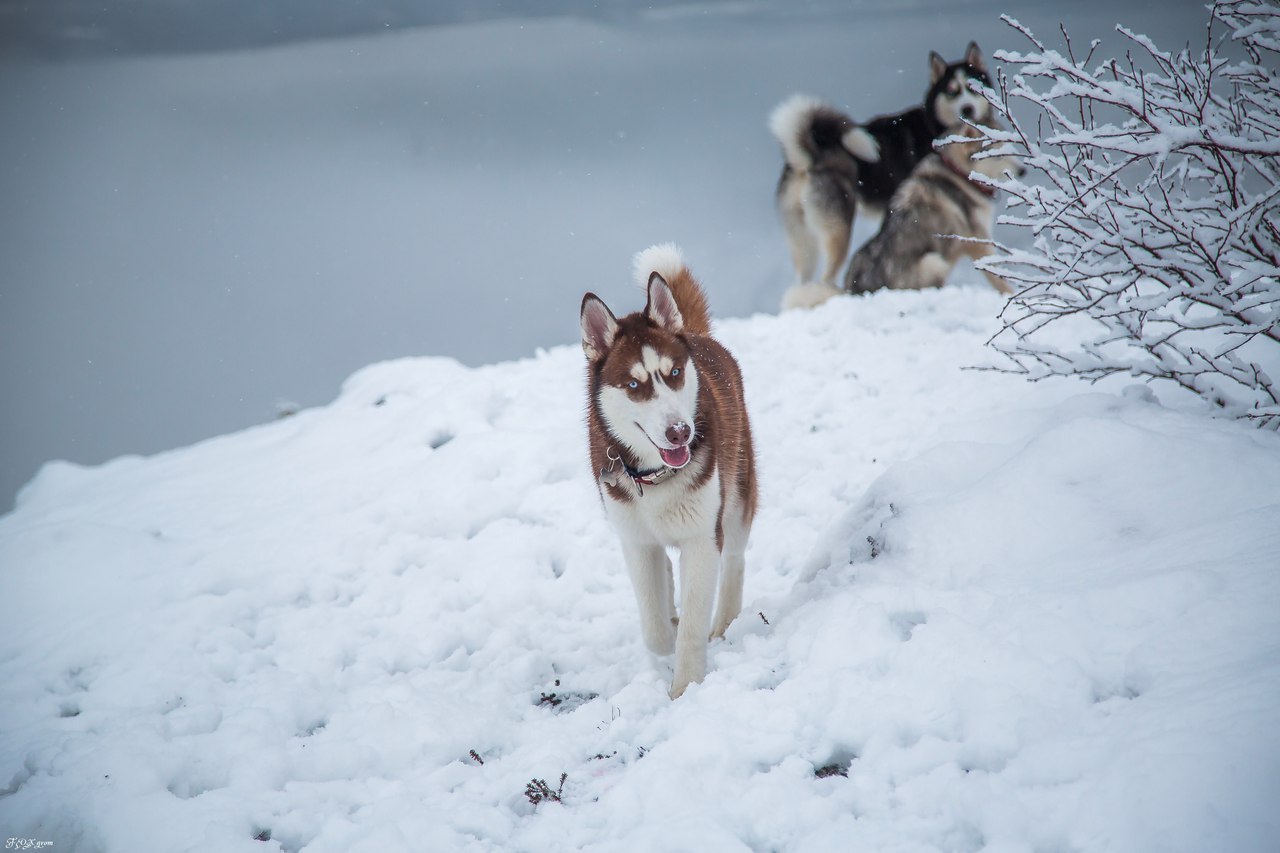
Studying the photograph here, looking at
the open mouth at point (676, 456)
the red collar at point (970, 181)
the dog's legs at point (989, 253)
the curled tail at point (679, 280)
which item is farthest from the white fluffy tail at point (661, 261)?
the red collar at point (970, 181)

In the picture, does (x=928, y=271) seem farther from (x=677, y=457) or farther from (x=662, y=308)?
(x=677, y=457)

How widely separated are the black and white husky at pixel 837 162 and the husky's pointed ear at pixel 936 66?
1.03ft

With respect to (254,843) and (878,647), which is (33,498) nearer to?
(254,843)

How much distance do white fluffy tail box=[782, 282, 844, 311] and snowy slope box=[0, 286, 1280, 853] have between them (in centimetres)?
431

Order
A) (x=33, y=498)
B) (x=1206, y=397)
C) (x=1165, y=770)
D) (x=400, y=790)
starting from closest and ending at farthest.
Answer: (x=1165, y=770) → (x=400, y=790) → (x=1206, y=397) → (x=33, y=498)

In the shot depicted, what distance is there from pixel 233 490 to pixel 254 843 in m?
5.41

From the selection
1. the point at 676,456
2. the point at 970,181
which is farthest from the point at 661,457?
the point at 970,181

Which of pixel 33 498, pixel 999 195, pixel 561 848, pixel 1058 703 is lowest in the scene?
pixel 33 498

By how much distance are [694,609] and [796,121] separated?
9.11 metres

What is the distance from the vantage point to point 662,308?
143 inches

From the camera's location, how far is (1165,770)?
170 centimetres

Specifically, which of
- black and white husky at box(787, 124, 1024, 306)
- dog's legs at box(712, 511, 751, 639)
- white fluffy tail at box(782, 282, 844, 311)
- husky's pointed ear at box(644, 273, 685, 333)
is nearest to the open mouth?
husky's pointed ear at box(644, 273, 685, 333)

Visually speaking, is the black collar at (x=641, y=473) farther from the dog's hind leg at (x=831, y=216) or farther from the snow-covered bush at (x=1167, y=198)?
the dog's hind leg at (x=831, y=216)

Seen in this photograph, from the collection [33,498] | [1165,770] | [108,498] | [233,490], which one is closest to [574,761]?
[1165,770]
